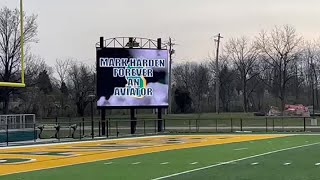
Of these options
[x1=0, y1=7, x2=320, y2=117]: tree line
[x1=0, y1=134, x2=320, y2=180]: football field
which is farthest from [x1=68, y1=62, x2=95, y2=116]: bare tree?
[x1=0, y1=134, x2=320, y2=180]: football field

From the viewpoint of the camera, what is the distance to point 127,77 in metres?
36.4

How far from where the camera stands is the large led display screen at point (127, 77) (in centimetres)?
3628

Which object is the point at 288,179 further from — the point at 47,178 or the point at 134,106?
the point at 134,106

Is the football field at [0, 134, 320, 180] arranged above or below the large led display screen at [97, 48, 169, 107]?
below

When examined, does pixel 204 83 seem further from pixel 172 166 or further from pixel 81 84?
pixel 172 166

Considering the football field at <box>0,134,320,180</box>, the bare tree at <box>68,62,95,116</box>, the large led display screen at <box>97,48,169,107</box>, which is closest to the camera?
the football field at <box>0,134,320,180</box>

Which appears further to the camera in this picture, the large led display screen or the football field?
the large led display screen

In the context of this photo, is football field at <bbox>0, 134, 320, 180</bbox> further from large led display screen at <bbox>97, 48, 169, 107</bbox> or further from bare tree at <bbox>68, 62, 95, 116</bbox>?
bare tree at <bbox>68, 62, 95, 116</bbox>

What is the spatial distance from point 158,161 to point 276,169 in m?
4.41

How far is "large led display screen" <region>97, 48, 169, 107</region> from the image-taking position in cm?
3628

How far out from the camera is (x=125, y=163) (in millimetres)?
16859

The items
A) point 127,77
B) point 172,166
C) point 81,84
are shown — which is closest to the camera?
point 172,166

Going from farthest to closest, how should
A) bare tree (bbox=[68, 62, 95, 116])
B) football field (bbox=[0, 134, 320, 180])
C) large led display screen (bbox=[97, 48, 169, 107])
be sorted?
bare tree (bbox=[68, 62, 95, 116]) < large led display screen (bbox=[97, 48, 169, 107]) < football field (bbox=[0, 134, 320, 180])

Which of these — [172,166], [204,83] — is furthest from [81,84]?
[172,166]
